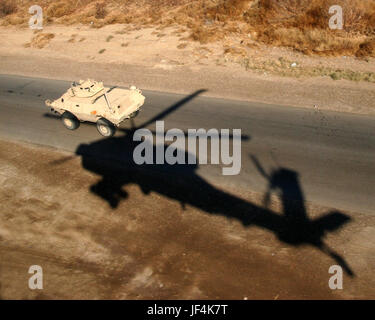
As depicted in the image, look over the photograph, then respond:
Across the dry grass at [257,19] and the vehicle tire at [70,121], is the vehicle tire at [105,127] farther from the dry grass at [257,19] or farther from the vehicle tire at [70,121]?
the dry grass at [257,19]

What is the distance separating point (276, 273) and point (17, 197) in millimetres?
8690

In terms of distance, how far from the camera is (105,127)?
1305 cm

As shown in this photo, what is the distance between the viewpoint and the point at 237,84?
56.7 feet

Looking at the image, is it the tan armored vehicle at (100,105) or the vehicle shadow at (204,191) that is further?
the tan armored vehicle at (100,105)

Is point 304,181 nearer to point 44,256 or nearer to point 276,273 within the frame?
point 276,273

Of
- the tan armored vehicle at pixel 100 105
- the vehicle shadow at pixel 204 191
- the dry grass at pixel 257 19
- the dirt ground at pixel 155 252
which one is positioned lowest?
the dirt ground at pixel 155 252

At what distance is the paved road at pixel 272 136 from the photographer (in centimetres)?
1024

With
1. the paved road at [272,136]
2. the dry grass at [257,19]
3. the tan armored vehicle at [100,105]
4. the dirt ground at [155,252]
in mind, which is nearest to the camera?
the dirt ground at [155,252]

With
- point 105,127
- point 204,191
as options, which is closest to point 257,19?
point 105,127

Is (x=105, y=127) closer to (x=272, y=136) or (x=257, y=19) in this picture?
(x=272, y=136)

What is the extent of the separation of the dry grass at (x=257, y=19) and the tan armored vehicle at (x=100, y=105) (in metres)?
11.7

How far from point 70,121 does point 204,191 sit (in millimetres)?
7202

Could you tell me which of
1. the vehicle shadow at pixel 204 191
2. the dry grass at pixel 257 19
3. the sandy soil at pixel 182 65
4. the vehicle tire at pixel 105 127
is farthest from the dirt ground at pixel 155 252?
the dry grass at pixel 257 19
